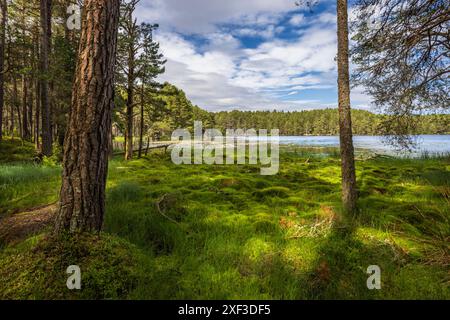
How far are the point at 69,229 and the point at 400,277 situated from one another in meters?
4.24

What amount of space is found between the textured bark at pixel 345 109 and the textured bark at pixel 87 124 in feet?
14.5

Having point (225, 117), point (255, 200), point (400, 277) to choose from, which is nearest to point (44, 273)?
point (400, 277)

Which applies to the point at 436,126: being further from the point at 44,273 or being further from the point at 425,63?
the point at 44,273

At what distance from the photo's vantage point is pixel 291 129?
436ft

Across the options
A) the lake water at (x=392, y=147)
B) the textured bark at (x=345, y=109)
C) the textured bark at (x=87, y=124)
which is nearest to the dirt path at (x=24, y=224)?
the textured bark at (x=87, y=124)

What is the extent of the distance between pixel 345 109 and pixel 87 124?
4.78 m

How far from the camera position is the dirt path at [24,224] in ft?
12.3


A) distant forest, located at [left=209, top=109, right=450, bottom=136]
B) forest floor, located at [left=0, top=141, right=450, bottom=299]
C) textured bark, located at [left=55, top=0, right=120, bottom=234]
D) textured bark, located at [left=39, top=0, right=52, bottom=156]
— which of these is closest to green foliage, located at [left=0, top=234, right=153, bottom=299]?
forest floor, located at [left=0, top=141, right=450, bottom=299]

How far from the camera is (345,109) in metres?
5.12

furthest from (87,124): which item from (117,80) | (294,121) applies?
(294,121)

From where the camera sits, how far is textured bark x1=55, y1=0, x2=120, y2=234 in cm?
298

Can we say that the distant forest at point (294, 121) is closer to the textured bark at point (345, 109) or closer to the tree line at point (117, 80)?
the tree line at point (117, 80)

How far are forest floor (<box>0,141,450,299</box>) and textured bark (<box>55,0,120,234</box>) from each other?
35 cm

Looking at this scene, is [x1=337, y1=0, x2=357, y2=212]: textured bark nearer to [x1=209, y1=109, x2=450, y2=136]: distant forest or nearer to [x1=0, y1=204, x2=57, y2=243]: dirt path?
[x1=0, y1=204, x2=57, y2=243]: dirt path
